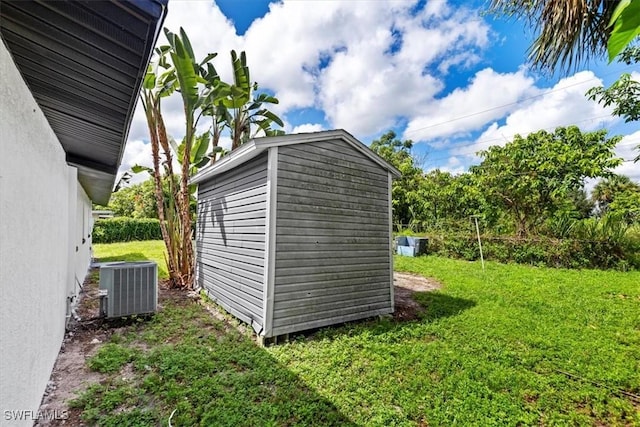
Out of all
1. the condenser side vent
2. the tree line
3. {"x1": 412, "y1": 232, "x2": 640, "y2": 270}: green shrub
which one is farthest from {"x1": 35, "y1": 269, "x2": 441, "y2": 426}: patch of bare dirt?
the tree line

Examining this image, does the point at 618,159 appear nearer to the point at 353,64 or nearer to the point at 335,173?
the point at 353,64

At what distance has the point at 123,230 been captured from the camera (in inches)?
772

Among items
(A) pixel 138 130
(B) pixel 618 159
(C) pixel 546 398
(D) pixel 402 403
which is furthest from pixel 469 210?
(A) pixel 138 130

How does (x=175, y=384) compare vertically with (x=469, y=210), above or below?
below

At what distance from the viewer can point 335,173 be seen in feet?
16.8

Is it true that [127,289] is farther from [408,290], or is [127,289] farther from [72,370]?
[408,290]

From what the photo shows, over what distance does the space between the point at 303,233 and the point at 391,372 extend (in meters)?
2.24

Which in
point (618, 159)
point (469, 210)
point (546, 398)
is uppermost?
point (618, 159)

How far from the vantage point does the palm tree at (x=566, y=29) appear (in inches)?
65.9

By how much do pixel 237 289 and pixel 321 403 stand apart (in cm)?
278

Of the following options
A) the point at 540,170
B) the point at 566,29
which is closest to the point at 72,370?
the point at 566,29

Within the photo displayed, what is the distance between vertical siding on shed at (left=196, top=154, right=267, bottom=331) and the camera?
4.64 metres

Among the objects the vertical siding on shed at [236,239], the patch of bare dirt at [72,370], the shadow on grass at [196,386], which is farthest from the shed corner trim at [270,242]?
the patch of bare dirt at [72,370]

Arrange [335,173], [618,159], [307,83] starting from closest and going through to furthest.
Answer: [335,173] < [618,159] < [307,83]
